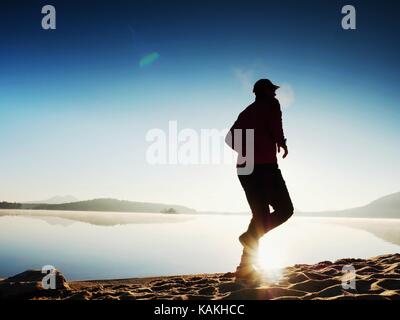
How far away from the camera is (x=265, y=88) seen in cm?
540

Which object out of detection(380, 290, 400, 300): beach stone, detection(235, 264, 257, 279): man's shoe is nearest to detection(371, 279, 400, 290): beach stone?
detection(380, 290, 400, 300): beach stone

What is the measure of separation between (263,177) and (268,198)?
33 centimetres

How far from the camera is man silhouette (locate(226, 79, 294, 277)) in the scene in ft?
16.4

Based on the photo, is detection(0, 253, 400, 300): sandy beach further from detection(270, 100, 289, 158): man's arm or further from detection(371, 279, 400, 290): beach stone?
detection(270, 100, 289, 158): man's arm

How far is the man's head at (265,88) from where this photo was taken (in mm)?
5383

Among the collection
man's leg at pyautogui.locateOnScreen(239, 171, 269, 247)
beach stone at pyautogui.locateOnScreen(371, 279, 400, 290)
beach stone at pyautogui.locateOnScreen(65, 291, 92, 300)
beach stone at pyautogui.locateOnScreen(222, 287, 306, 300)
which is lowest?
beach stone at pyautogui.locateOnScreen(65, 291, 92, 300)

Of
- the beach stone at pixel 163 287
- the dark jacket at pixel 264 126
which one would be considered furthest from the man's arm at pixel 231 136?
the beach stone at pixel 163 287

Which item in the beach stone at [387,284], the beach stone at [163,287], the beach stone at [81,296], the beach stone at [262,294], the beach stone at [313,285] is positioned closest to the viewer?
the beach stone at [262,294]

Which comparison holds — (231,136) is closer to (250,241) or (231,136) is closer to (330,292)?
(250,241)

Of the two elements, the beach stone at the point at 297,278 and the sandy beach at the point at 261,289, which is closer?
the sandy beach at the point at 261,289

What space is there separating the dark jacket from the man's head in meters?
0.10

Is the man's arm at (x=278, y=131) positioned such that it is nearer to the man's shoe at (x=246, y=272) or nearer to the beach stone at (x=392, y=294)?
the man's shoe at (x=246, y=272)

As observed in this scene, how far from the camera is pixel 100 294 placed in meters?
5.24
